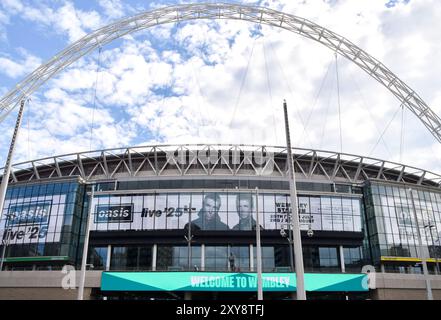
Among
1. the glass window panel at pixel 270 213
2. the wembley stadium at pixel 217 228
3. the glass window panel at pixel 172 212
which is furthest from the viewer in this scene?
the glass window panel at pixel 270 213

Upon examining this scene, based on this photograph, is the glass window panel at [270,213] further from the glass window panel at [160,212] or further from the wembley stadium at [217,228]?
the glass window panel at [160,212]

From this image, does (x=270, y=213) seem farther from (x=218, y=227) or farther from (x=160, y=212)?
(x=160, y=212)

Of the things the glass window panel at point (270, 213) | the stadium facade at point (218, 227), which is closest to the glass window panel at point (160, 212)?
the stadium facade at point (218, 227)


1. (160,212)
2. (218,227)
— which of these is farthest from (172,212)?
(218,227)

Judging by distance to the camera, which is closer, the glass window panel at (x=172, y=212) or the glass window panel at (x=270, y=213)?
the glass window panel at (x=172, y=212)

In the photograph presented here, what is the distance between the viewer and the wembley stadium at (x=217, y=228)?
157 ft

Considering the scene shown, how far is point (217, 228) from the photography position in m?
57.9

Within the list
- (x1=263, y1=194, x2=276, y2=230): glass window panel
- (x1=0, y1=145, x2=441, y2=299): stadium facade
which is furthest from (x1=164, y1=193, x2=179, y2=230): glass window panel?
(x1=263, y1=194, x2=276, y2=230): glass window panel

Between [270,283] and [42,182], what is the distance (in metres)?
39.9

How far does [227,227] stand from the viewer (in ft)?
191

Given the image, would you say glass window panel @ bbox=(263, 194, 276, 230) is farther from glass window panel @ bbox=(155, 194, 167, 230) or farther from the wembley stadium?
glass window panel @ bbox=(155, 194, 167, 230)

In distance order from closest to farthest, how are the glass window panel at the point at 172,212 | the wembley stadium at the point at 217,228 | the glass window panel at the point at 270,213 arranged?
the wembley stadium at the point at 217,228, the glass window panel at the point at 172,212, the glass window panel at the point at 270,213

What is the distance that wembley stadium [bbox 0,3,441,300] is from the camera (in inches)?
1880
